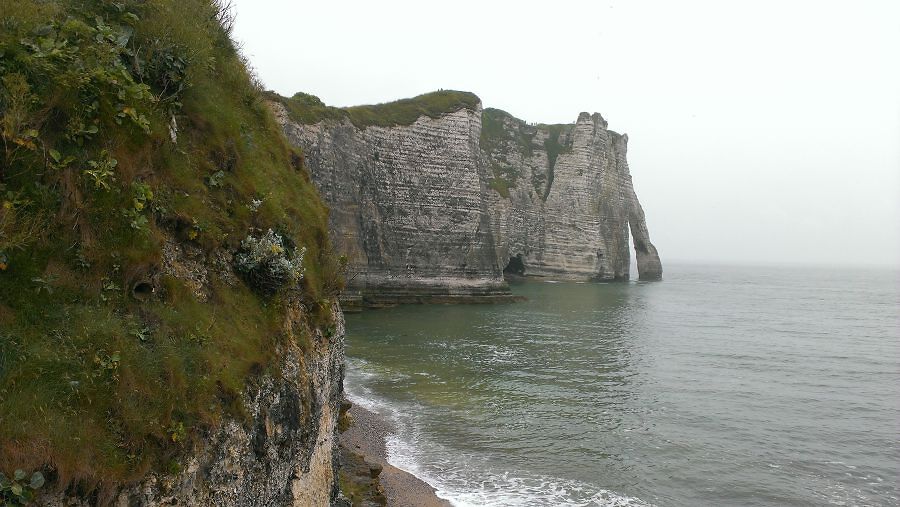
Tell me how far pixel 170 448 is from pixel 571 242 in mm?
88060

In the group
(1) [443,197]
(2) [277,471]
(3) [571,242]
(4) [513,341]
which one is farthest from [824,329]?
(2) [277,471]

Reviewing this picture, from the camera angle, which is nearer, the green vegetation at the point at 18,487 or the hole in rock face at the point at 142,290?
the green vegetation at the point at 18,487

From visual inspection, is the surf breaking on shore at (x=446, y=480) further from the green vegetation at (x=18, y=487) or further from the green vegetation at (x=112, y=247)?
the green vegetation at (x=18, y=487)

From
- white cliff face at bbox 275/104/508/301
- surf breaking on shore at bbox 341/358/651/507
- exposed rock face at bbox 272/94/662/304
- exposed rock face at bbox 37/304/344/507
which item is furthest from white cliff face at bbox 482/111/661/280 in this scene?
exposed rock face at bbox 37/304/344/507

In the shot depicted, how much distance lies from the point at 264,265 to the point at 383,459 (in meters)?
10.8

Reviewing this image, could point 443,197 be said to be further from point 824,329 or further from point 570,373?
point 824,329

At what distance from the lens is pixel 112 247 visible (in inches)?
230

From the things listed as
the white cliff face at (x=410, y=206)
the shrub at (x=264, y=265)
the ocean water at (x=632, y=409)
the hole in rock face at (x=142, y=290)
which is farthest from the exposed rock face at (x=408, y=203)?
the hole in rock face at (x=142, y=290)

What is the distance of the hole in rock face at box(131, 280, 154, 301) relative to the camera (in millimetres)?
6093

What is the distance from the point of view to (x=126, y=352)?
5.41 metres

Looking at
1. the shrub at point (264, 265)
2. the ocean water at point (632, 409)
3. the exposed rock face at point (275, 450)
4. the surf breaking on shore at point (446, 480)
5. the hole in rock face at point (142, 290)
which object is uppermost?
the shrub at point (264, 265)

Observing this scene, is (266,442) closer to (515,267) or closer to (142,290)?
(142,290)

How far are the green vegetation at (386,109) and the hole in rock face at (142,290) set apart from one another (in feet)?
157

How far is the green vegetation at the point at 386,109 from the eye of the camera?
53438mm
